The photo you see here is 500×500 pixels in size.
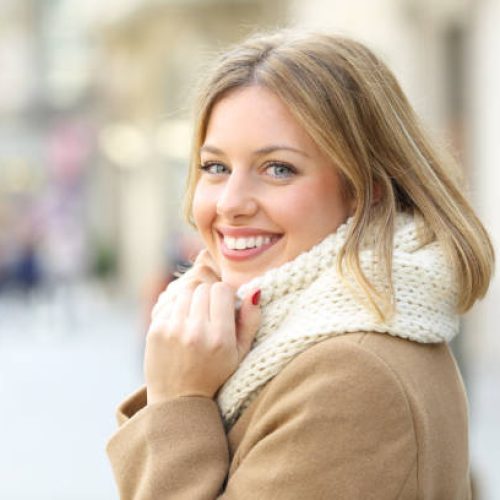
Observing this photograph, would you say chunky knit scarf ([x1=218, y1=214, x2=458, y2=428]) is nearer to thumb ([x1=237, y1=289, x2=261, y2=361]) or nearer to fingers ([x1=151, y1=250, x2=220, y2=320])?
thumb ([x1=237, y1=289, x2=261, y2=361])

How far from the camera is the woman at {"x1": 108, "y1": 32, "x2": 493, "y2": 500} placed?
199 cm

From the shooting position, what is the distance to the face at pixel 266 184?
2.24m

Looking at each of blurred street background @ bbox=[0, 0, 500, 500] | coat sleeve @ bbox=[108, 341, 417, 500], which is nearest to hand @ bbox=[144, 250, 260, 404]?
coat sleeve @ bbox=[108, 341, 417, 500]

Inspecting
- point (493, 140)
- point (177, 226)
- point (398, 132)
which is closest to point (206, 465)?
Result: point (398, 132)

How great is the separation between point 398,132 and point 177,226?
2371cm

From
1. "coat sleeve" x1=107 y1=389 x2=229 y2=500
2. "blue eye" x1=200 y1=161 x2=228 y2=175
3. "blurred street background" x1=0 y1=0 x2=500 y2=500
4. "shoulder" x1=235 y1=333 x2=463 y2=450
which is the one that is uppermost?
"blue eye" x1=200 y1=161 x2=228 y2=175

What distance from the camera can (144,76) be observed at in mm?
27328

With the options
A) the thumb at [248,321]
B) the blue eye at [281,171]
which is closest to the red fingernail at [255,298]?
the thumb at [248,321]

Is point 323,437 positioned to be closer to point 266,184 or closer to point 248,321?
point 248,321

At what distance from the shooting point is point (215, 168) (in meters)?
2.38

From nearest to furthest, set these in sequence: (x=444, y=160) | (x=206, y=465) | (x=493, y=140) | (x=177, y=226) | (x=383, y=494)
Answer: (x=383, y=494), (x=206, y=465), (x=444, y=160), (x=493, y=140), (x=177, y=226)

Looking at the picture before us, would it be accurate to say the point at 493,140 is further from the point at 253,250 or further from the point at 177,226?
the point at 177,226

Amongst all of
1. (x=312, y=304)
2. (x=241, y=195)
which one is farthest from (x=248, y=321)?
(x=241, y=195)

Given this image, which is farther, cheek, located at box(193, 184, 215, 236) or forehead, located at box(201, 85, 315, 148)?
cheek, located at box(193, 184, 215, 236)
